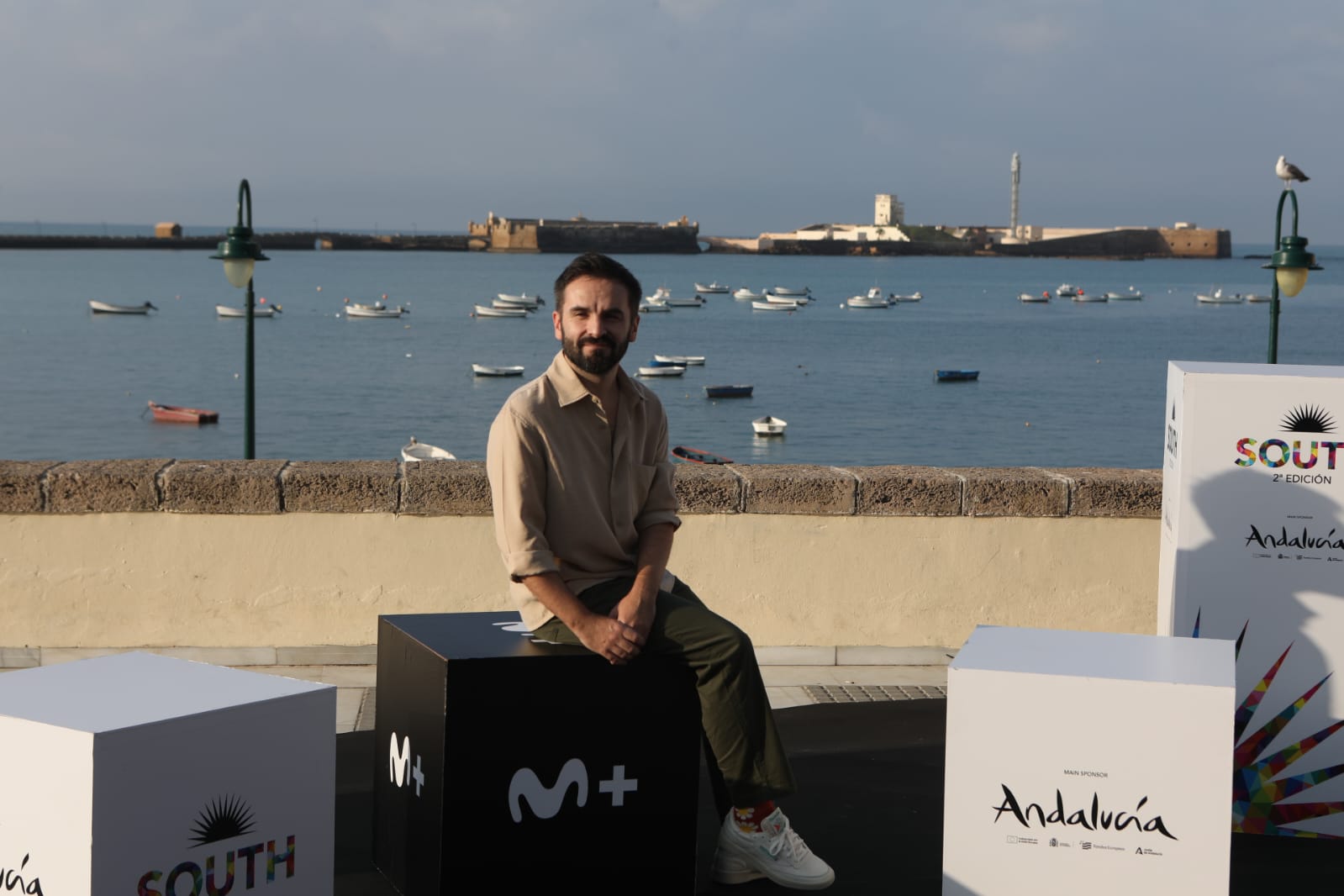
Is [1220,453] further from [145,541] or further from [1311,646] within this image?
[145,541]

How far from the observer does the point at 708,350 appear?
80.3m

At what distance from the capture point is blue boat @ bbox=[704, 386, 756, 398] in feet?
193

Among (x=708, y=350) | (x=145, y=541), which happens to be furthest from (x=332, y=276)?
(x=145, y=541)

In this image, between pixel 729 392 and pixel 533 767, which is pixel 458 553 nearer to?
pixel 533 767

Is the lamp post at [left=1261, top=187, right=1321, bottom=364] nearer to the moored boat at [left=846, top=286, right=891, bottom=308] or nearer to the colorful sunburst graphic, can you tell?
the colorful sunburst graphic

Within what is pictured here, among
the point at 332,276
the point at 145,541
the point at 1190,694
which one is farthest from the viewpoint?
the point at 332,276

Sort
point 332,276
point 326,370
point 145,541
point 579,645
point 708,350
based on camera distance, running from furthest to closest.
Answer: point 332,276 → point 708,350 → point 326,370 → point 145,541 → point 579,645

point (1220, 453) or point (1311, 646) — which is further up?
point (1220, 453)

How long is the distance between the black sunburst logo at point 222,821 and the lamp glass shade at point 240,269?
651 centimetres

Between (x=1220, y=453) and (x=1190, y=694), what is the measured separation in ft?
4.30

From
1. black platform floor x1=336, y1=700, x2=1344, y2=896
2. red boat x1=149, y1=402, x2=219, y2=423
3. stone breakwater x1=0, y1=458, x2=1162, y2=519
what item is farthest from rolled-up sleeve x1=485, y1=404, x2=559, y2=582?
red boat x1=149, y1=402, x2=219, y2=423

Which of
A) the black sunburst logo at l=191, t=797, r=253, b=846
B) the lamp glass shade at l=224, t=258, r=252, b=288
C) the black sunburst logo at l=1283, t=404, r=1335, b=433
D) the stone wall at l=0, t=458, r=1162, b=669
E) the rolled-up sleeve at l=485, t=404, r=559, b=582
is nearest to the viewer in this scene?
the black sunburst logo at l=191, t=797, r=253, b=846

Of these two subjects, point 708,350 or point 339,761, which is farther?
point 708,350

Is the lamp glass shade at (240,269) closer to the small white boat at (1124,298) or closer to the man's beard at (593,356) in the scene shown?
the man's beard at (593,356)
